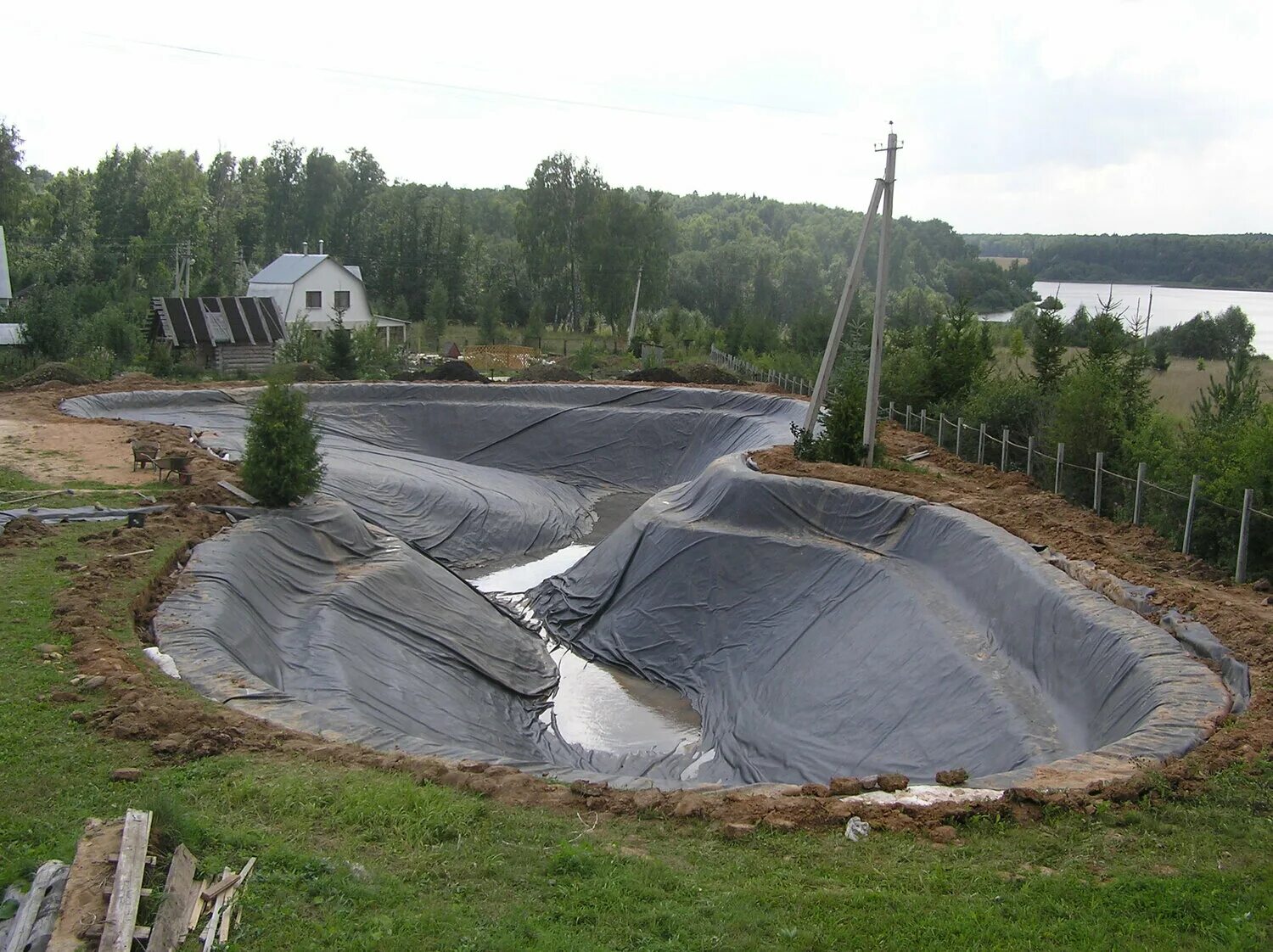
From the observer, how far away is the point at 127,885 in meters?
5.47

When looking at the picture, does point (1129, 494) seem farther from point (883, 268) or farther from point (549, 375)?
point (549, 375)

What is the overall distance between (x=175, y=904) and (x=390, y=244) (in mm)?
65603

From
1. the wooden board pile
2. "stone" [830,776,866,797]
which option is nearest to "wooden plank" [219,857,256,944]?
the wooden board pile

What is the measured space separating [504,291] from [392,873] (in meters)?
62.5

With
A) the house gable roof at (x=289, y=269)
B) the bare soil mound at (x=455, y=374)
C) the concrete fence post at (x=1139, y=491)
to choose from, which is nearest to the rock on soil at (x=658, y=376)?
the bare soil mound at (x=455, y=374)

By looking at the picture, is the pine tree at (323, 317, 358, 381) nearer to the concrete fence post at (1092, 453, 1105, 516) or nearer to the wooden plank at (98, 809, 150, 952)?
the concrete fence post at (1092, 453, 1105, 516)

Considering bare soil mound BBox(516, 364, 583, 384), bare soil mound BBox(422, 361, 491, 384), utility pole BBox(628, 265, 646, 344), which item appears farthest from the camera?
utility pole BBox(628, 265, 646, 344)

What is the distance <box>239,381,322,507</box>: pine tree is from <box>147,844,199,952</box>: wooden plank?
11.2 m

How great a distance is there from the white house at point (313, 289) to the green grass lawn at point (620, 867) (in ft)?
145

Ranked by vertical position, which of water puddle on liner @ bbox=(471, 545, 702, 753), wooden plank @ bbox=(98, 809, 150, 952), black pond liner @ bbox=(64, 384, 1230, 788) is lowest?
water puddle on liner @ bbox=(471, 545, 702, 753)

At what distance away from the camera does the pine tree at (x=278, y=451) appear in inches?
651

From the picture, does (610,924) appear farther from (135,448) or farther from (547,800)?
(135,448)

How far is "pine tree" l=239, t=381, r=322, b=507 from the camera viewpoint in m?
16.5

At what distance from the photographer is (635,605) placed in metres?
17.8
